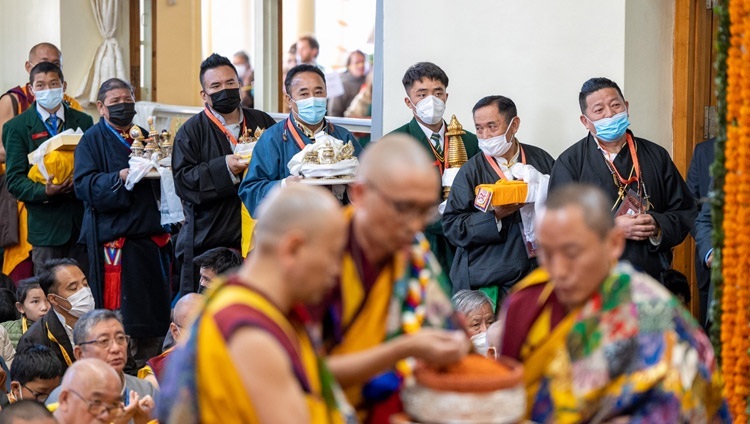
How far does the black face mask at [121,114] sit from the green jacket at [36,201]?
782mm

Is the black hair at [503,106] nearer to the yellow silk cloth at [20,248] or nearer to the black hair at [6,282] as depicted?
the black hair at [6,282]

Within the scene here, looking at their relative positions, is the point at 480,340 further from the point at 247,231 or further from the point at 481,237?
the point at 247,231

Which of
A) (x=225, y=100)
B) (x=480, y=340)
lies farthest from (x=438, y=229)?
(x=225, y=100)

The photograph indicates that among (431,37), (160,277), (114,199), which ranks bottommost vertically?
(160,277)

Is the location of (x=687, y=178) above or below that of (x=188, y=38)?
below

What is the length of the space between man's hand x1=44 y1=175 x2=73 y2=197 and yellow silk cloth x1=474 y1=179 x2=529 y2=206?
364 centimetres

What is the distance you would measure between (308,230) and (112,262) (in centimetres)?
608

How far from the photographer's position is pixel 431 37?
9055 mm

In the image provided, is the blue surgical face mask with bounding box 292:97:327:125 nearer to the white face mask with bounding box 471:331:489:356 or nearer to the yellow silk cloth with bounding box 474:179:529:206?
the yellow silk cloth with bounding box 474:179:529:206

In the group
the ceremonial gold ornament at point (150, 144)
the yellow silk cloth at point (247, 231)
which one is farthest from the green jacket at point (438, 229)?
the ceremonial gold ornament at point (150, 144)

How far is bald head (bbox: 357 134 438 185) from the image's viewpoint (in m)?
3.58

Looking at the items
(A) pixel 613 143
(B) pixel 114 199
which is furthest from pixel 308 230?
(B) pixel 114 199

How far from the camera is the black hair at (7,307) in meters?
8.62

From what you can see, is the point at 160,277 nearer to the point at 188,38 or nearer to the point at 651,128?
the point at 651,128
